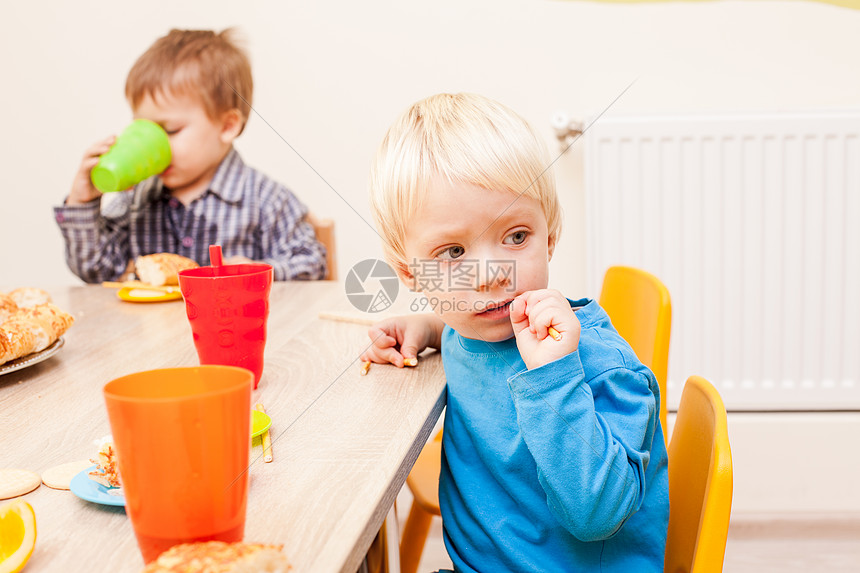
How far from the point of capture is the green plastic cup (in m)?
1.55

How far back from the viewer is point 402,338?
803 millimetres

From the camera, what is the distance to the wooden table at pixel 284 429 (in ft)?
1.30

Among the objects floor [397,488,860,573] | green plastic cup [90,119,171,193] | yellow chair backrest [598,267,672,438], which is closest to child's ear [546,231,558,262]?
yellow chair backrest [598,267,672,438]

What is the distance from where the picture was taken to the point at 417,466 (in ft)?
3.57

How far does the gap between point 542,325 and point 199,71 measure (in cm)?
144

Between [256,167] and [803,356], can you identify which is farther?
[256,167]

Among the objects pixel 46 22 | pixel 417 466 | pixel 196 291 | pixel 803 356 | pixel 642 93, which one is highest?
pixel 46 22

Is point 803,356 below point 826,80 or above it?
below

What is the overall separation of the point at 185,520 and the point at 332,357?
44cm

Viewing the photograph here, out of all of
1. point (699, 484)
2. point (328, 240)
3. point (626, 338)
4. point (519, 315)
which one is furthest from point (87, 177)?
point (699, 484)

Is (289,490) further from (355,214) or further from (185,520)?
(355,214)

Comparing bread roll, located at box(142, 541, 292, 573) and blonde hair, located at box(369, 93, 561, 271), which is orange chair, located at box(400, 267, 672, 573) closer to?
blonde hair, located at box(369, 93, 561, 271)

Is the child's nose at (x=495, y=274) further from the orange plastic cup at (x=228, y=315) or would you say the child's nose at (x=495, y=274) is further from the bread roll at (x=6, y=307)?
the bread roll at (x=6, y=307)

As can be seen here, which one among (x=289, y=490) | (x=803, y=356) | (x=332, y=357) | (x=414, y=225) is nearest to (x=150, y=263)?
(x=332, y=357)
